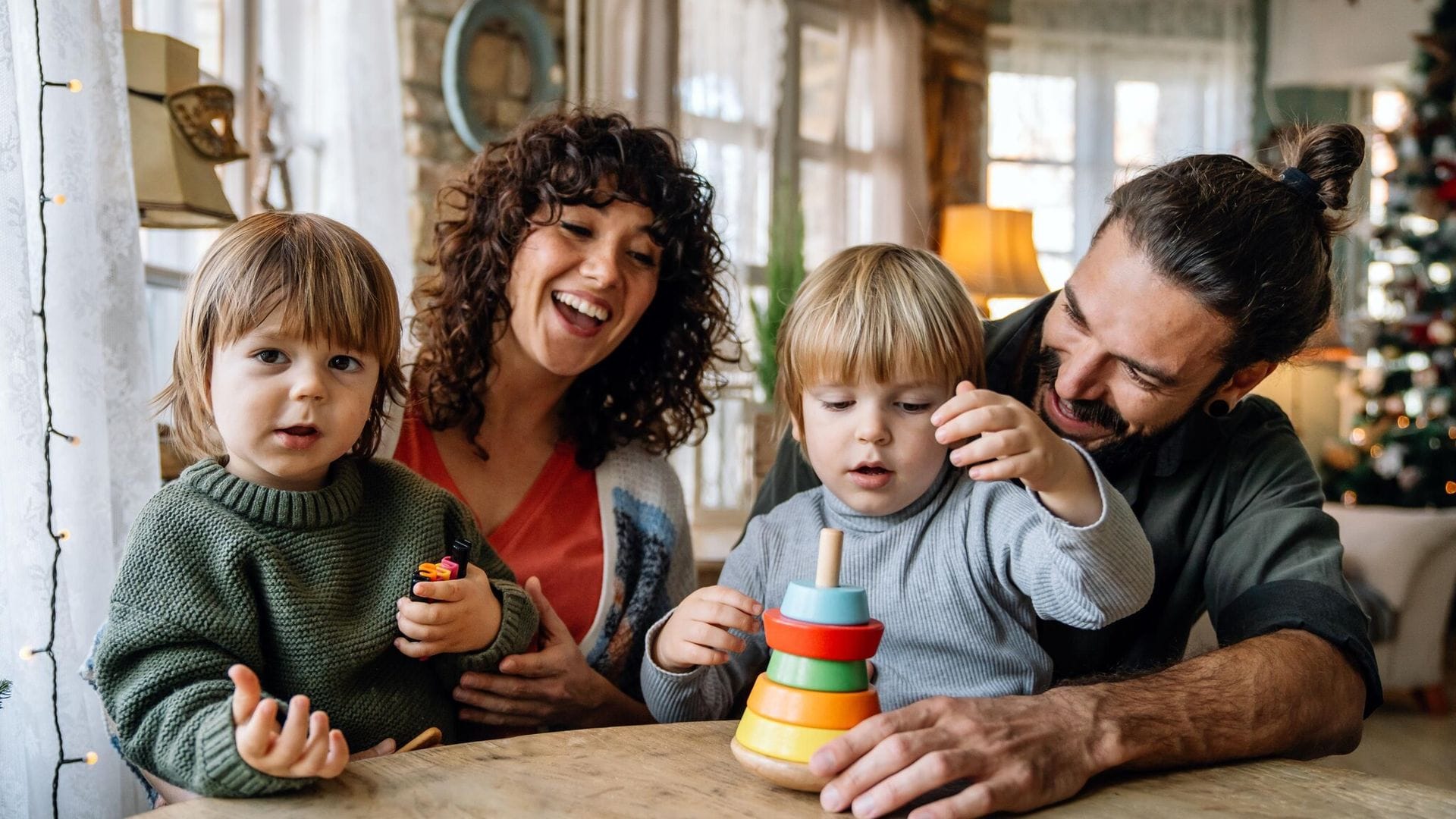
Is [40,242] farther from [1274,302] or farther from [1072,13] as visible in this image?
[1072,13]

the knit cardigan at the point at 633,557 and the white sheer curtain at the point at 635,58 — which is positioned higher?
the white sheer curtain at the point at 635,58

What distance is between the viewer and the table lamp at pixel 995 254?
529cm

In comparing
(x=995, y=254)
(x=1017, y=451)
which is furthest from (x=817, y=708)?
(x=995, y=254)

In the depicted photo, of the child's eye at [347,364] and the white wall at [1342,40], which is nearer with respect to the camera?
the child's eye at [347,364]

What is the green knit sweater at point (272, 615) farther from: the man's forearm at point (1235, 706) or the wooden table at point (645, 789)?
the man's forearm at point (1235, 706)

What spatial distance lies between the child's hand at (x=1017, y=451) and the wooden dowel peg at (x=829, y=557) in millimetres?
131

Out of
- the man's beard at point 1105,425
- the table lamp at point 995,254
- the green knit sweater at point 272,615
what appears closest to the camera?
the green knit sweater at point 272,615

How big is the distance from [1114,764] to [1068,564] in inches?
7.4

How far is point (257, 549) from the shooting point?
118 cm

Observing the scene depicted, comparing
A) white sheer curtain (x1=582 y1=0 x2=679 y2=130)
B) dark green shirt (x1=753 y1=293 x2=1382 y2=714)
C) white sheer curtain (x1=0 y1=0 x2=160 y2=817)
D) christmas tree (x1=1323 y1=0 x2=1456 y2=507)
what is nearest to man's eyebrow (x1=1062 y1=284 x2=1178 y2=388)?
dark green shirt (x1=753 y1=293 x2=1382 y2=714)

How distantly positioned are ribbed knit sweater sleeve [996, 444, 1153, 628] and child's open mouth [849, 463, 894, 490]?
170 mm

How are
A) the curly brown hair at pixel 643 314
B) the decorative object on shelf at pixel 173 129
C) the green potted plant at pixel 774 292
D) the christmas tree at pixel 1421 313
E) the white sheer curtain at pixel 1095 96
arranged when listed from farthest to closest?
the white sheer curtain at pixel 1095 96 → the christmas tree at pixel 1421 313 → the green potted plant at pixel 774 292 → the decorative object on shelf at pixel 173 129 → the curly brown hair at pixel 643 314

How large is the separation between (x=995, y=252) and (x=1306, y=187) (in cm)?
380

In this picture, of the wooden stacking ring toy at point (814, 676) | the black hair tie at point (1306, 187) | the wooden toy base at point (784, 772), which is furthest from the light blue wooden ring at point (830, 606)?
the black hair tie at point (1306, 187)
